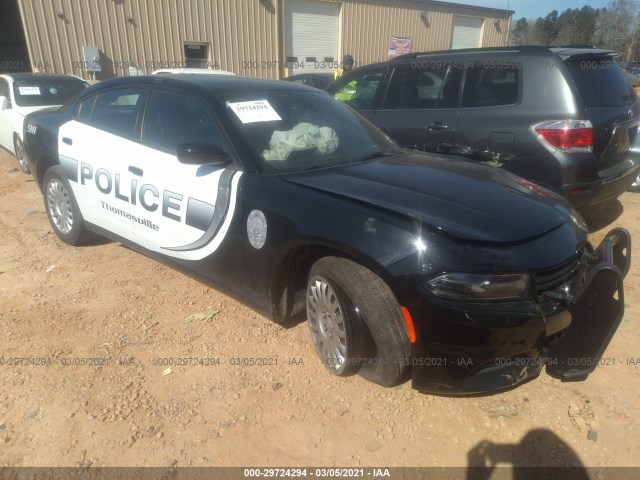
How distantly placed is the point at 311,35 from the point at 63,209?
55.3 ft

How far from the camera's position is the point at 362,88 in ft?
18.8

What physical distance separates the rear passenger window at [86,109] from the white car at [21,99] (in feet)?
12.4

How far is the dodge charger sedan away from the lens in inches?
82.8

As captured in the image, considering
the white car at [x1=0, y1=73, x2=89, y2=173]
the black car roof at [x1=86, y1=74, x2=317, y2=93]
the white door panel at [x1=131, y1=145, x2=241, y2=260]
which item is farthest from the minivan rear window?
the white car at [x1=0, y1=73, x2=89, y2=173]

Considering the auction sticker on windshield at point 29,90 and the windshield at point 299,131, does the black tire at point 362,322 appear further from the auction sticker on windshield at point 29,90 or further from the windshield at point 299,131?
the auction sticker on windshield at point 29,90

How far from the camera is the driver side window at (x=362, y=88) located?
5523mm

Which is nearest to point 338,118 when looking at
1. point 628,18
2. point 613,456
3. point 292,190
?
point 292,190

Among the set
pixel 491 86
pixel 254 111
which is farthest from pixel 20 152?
pixel 491 86

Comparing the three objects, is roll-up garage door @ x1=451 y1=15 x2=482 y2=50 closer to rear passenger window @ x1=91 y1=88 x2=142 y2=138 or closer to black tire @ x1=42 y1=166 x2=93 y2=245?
rear passenger window @ x1=91 y1=88 x2=142 y2=138

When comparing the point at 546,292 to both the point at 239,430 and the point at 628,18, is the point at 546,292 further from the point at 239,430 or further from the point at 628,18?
the point at 628,18

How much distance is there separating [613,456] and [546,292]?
0.80 m

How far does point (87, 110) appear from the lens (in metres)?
4.05

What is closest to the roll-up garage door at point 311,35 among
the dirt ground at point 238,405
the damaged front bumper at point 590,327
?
the dirt ground at point 238,405

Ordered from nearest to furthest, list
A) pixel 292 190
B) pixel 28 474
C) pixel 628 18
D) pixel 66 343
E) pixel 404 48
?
pixel 28 474 < pixel 292 190 < pixel 66 343 < pixel 404 48 < pixel 628 18
